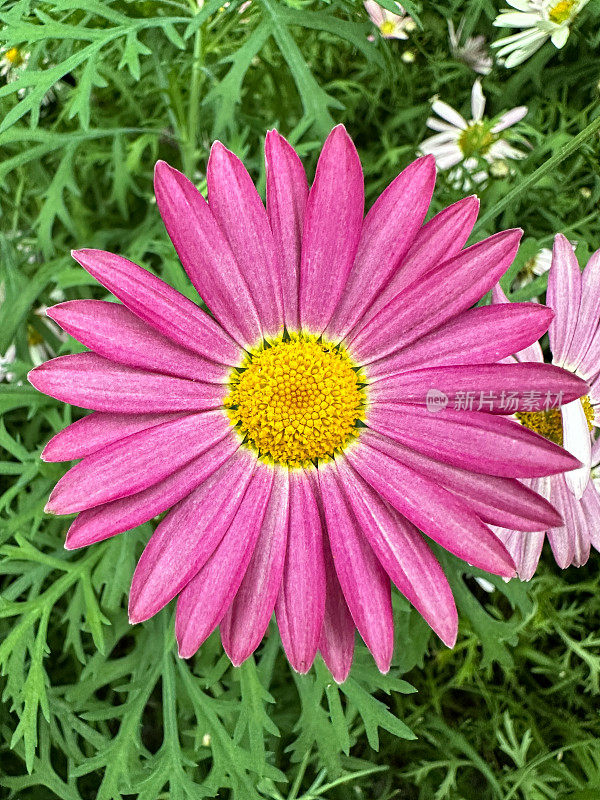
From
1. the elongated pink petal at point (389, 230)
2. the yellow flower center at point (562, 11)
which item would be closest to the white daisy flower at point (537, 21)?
the yellow flower center at point (562, 11)

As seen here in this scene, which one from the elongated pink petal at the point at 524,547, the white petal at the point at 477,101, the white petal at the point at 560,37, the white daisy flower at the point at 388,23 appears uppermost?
the white daisy flower at the point at 388,23

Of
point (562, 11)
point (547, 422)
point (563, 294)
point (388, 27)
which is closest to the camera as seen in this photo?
point (563, 294)

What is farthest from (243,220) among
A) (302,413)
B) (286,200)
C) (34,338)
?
(34,338)

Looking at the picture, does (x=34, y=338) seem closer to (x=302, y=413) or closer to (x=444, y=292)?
(x=302, y=413)

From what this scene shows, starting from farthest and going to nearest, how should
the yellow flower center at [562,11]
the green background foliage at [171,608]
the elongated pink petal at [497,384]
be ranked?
the yellow flower center at [562,11] → the green background foliage at [171,608] → the elongated pink petal at [497,384]

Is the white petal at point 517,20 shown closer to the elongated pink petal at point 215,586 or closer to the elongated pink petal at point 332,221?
the elongated pink petal at point 332,221

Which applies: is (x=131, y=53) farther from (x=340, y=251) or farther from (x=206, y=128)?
(x=206, y=128)
